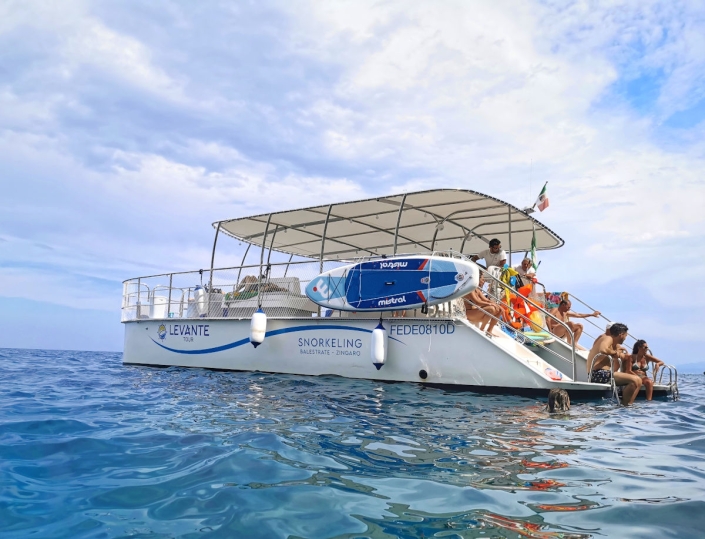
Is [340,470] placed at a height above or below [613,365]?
below

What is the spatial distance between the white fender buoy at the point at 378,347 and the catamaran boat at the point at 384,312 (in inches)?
0.7

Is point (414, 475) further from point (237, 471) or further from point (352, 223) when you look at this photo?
point (352, 223)

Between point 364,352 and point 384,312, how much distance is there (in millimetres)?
837

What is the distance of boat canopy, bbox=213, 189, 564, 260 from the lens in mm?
11320

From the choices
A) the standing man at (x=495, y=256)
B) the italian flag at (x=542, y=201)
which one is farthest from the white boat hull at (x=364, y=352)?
the italian flag at (x=542, y=201)

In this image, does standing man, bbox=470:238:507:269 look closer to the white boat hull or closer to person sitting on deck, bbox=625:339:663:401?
the white boat hull

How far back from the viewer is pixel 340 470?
13.5 feet

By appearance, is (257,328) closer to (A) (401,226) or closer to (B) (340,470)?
(A) (401,226)

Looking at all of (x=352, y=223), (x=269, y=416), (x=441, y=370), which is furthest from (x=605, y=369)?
(x=352, y=223)

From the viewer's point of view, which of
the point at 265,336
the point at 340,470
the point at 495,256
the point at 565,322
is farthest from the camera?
the point at 565,322

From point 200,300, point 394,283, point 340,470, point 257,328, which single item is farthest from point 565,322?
point 340,470

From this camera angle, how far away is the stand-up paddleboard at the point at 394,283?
30.8 feet

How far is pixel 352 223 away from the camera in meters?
13.2

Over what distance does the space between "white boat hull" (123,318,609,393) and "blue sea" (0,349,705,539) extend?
1.48m
